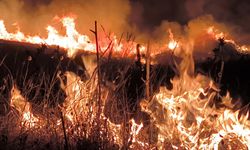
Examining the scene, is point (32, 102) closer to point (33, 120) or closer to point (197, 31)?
point (33, 120)

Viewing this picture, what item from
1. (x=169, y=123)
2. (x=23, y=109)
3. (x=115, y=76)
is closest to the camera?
(x=169, y=123)

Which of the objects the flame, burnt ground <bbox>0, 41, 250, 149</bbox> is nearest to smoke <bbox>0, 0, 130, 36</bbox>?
burnt ground <bbox>0, 41, 250, 149</bbox>

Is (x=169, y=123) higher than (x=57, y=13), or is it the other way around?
(x=57, y=13)

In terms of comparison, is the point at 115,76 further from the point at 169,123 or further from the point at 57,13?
the point at 57,13

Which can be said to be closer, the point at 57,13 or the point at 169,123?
the point at 169,123

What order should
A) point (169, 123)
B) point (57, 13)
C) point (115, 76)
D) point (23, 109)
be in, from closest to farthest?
1. point (169, 123)
2. point (23, 109)
3. point (115, 76)
4. point (57, 13)

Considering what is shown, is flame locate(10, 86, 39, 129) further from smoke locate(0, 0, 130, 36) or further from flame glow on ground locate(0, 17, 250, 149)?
smoke locate(0, 0, 130, 36)

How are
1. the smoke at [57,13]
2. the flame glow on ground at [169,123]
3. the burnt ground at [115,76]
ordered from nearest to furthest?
the flame glow on ground at [169,123] → the burnt ground at [115,76] → the smoke at [57,13]

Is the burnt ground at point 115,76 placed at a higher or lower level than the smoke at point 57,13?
lower

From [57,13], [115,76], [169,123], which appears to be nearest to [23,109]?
[169,123]

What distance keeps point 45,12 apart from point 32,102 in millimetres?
5781

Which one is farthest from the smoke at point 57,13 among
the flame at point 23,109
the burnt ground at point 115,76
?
the flame at point 23,109

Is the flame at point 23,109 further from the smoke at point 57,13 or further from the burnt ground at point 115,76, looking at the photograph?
the smoke at point 57,13

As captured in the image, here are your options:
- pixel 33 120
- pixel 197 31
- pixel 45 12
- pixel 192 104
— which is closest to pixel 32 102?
pixel 33 120
